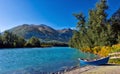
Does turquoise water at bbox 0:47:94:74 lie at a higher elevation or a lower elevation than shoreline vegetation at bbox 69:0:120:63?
lower

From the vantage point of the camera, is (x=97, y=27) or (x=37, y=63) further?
(x=97, y=27)

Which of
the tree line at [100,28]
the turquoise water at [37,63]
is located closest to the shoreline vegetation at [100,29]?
the tree line at [100,28]

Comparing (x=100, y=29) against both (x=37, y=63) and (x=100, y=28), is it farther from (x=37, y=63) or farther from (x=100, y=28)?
(x=37, y=63)

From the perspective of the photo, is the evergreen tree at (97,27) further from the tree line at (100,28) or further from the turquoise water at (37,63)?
the turquoise water at (37,63)

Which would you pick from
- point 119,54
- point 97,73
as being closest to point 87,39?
point 119,54

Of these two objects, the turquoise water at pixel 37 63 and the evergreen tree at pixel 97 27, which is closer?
the turquoise water at pixel 37 63

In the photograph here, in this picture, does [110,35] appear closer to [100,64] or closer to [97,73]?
[100,64]

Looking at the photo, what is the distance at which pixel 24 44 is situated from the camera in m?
194

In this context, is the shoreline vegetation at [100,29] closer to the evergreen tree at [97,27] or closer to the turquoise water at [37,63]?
the evergreen tree at [97,27]

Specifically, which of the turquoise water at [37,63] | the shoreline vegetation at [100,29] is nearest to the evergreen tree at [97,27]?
the shoreline vegetation at [100,29]

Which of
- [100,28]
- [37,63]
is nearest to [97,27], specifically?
[100,28]

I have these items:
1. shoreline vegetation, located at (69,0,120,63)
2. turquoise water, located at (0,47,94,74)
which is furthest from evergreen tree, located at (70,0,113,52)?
turquoise water, located at (0,47,94,74)

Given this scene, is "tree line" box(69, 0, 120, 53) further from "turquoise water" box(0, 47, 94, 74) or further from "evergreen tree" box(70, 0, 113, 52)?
"turquoise water" box(0, 47, 94, 74)

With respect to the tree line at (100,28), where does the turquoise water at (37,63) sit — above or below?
below
